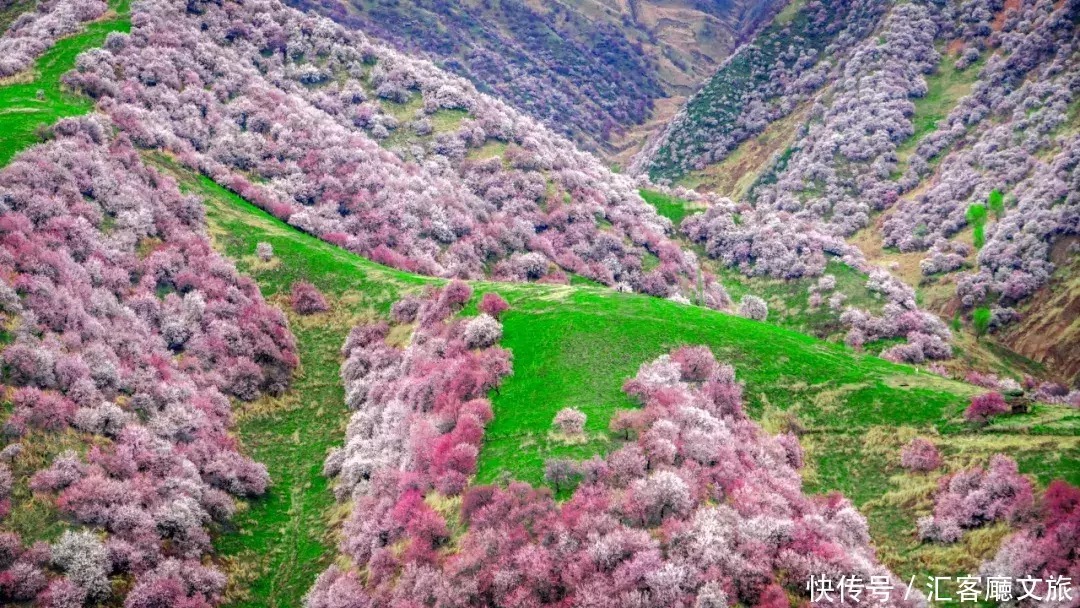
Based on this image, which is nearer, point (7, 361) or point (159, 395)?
point (7, 361)

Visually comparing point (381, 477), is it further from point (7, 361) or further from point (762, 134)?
point (762, 134)

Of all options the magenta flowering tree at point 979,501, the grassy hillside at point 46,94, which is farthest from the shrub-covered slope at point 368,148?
the magenta flowering tree at point 979,501

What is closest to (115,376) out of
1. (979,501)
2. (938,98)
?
(979,501)

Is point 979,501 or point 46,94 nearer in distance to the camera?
point 979,501

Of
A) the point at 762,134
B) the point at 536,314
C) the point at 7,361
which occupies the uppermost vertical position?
the point at 762,134

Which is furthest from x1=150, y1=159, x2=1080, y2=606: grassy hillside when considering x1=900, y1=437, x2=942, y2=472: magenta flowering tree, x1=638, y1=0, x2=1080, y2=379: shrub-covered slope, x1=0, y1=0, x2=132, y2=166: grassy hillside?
x1=638, y1=0, x2=1080, y2=379: shrub-covered slope

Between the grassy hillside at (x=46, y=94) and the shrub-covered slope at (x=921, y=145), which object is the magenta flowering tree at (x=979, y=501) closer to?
the shrub-covered slope at (x=921, y=145)

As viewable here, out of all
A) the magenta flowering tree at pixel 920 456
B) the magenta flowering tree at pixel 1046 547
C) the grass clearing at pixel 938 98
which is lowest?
the magenta flowering tree at pixel 920 456

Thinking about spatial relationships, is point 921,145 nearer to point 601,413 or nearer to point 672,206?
point 672,206

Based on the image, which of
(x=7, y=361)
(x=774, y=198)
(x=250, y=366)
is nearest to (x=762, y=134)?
(x=774, y=198)
